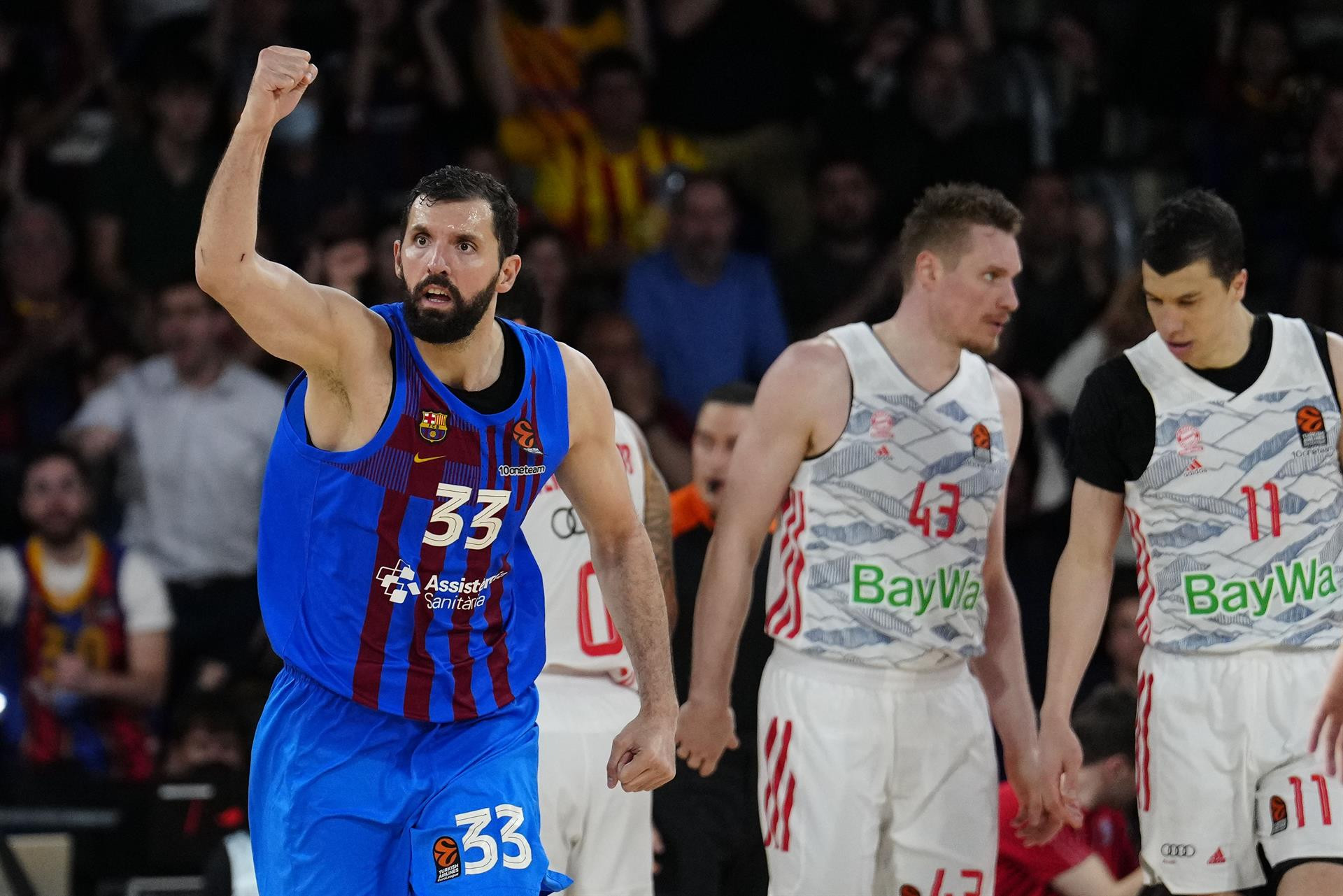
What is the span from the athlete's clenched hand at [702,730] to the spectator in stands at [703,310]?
367 cm

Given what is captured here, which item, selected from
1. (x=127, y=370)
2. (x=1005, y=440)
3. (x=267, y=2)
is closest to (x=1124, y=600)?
(x=1005, y=440)

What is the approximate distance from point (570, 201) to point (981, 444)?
4498mm

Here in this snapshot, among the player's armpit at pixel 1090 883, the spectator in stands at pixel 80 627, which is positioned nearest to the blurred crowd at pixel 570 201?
the spectator in stands at pixel 80 627

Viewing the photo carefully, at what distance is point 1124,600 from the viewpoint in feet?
25.3

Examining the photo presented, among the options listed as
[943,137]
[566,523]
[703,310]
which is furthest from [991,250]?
[943,137]

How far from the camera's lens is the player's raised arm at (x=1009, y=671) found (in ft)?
18.9

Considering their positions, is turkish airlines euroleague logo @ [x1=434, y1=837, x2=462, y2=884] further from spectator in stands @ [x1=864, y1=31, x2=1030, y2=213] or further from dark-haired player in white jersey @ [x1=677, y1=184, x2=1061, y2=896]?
spectator in stands @ [x1=864, y1=31, x2=1030, y2=213]

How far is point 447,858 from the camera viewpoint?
13.8 feet

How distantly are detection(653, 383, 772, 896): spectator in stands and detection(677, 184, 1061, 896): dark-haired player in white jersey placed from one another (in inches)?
49.8

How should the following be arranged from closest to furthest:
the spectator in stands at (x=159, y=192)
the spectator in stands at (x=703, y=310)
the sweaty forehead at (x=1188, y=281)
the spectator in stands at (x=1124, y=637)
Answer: the sweaty forehead at (x=1188, y=281), the spectator in stands at (x=1124, y=637), the spectator in stands at (x=703, y=310), the spectator in stands at (x=159, y=192)

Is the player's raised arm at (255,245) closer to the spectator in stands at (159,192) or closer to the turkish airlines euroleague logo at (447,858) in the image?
the turkish airlines euroleague logo at (447,858)

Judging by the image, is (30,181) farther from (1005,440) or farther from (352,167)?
(1005,440)

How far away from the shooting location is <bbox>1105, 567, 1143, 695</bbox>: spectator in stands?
7.63 meters

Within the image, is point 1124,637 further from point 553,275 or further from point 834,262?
point 553,275
